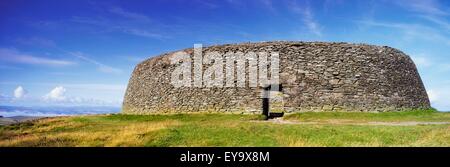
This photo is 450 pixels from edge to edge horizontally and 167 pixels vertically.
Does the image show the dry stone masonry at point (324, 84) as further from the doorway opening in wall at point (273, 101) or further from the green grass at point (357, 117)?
the green grass at point (357, 117)

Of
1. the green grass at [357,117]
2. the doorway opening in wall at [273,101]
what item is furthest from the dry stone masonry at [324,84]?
the green grass at [357,117]

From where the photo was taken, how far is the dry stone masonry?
2675 cm

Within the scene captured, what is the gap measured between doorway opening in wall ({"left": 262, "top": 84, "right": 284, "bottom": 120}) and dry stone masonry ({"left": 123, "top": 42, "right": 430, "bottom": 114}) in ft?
1.13

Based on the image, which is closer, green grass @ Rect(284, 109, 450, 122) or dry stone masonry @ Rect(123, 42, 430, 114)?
green grass @ Rect(284, 109, 450, 122)

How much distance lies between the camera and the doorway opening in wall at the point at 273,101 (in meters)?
26.7

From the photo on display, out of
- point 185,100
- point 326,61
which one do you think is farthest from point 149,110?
point 326,61

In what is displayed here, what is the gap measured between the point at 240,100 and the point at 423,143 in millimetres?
15558

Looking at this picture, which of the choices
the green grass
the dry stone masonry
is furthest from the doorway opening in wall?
the green grass

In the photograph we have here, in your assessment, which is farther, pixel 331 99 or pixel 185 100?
pixel 185 100

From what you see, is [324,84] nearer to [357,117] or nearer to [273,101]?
[357,117]

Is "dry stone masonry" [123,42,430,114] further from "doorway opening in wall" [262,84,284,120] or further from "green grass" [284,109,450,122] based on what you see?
"green grass" [284,109,450,122]

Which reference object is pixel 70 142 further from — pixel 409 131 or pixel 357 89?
pixel 357 89

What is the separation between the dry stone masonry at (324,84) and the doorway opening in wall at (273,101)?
345 millimetres

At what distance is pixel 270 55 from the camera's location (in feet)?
91.0
